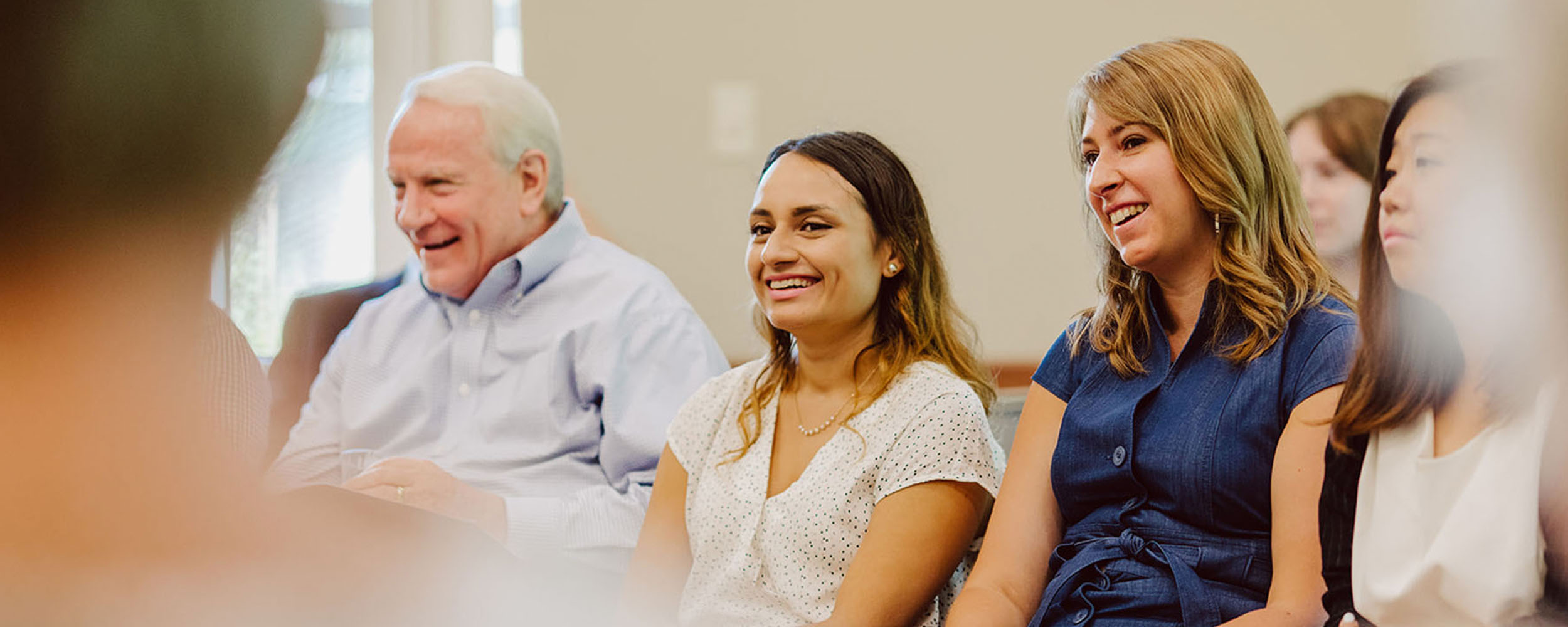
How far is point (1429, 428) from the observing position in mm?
666

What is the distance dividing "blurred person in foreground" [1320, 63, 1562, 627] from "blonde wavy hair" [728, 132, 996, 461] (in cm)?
55

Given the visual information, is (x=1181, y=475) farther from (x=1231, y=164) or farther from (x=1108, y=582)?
(x=1231, y=164)

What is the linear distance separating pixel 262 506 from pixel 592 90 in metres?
1.96

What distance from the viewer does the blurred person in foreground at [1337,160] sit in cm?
170

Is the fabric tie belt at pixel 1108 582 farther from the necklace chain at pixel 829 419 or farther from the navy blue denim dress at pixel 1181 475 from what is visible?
the necklace chain at pixel 829 419

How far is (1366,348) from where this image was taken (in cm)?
79

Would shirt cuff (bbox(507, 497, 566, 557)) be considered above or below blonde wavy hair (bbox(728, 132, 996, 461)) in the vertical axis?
below

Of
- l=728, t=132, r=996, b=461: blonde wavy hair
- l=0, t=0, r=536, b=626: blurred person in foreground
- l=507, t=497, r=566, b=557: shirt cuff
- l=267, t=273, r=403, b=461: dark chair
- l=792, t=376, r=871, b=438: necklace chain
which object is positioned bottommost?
l=507, t=497, r=566, b=557: shirt cuff

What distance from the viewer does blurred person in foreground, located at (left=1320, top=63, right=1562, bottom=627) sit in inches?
22.2

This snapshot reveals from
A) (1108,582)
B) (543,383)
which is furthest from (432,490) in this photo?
(1108,582)

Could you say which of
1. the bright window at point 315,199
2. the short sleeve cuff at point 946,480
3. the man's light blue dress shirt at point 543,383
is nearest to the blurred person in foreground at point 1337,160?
the short sleeve cuff at point 946,480

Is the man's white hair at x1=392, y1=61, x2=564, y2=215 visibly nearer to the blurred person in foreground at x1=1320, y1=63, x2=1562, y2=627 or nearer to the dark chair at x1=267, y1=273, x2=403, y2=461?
the dark chair at x1=267, y1=273, x2=403, y2=461

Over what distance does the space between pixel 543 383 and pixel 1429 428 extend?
115 centimetres

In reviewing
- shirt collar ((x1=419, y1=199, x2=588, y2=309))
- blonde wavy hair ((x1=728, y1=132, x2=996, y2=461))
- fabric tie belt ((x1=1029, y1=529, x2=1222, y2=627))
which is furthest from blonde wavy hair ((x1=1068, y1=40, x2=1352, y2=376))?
shirt collar ((x1=419, y1=199, x2=588, y2=309))
